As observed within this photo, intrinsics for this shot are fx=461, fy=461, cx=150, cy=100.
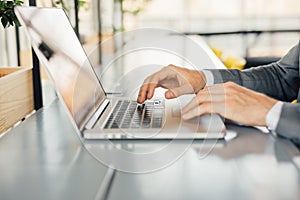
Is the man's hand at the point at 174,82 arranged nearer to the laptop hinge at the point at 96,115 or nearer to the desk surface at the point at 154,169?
the laptop hinge at the point at 96,115

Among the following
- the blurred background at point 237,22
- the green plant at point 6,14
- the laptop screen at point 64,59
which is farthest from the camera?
the blurred background at point 237,22

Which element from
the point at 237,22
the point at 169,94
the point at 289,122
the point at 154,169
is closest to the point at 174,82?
the point at 169,94

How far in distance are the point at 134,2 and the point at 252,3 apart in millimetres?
1958

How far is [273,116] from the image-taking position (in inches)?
34.1

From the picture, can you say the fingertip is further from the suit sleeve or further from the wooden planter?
the wooden planter

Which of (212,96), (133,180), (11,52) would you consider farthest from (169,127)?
(11,52)

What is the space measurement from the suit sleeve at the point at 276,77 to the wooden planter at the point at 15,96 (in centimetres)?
50

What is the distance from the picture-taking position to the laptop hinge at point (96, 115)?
856mm

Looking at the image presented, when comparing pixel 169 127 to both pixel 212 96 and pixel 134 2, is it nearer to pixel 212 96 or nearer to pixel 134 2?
pixel 212 96

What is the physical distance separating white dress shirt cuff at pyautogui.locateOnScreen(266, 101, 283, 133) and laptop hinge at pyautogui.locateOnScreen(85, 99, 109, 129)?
0.33 metres

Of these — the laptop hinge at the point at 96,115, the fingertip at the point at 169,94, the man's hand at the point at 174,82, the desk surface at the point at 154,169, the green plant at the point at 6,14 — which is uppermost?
the green plant at the point at 6,14

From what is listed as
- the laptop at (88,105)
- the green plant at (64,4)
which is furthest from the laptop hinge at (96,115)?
the green plant at (64,4)

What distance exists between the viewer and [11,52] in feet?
4.95

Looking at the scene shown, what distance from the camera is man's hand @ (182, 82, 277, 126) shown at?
2.88ft
